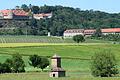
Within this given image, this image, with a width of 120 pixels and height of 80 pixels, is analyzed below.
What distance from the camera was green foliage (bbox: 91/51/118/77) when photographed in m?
74.0

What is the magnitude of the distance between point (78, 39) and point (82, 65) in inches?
3469

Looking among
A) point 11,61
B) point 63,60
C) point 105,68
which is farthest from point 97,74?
point 63,60

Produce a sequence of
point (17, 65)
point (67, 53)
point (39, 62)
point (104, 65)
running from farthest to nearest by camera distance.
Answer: point (67, 53) → point (39, 62) → point (17, 65) → point (104, 65)

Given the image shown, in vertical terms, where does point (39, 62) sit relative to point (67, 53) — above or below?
above

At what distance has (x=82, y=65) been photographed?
101 m

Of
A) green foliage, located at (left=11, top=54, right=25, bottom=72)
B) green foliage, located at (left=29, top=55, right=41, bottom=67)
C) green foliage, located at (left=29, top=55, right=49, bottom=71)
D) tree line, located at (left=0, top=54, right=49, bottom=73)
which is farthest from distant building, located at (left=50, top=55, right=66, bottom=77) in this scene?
green foliage, located at (left=29, top=55, right=41, bottom=67)

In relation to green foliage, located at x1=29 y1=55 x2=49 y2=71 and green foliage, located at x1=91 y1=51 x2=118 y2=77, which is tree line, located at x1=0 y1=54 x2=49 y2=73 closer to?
green foliage, located at x1=29 y1=55 x2=49 y2=71

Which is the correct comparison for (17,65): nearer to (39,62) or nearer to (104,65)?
(39,62)

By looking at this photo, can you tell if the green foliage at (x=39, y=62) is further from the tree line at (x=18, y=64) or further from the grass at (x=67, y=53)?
the grass at (x=67, y=53)

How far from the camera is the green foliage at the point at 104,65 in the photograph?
2912 inches

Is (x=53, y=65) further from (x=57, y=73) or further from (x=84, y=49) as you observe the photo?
(x=84, y=49)

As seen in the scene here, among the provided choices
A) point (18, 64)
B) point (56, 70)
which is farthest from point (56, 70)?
point (18, 64)

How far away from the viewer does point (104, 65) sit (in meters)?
75.1

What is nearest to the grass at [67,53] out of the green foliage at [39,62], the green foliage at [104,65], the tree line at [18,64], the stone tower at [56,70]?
the green foliage at [39,62]
